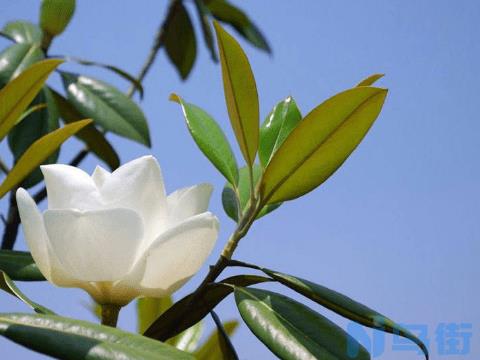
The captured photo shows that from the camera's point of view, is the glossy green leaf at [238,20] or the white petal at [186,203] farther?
the glossy green leaf at [238,20]

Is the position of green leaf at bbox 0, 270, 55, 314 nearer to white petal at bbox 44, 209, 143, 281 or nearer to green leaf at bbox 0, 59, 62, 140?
white petal at bbox 44, 209, 143, 281

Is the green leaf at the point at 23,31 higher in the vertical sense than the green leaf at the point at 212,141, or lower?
higher

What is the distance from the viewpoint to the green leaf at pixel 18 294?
21.9 inches

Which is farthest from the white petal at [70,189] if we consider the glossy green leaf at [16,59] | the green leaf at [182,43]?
the green leaf at [182,43]

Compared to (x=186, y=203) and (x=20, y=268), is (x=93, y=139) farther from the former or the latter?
(x=186, y=203)

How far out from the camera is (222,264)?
58cm

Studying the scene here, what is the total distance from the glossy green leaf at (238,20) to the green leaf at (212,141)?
1716 mm

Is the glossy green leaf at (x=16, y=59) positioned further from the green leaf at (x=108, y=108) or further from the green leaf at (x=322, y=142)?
the green leaf at (x=322, y=142)

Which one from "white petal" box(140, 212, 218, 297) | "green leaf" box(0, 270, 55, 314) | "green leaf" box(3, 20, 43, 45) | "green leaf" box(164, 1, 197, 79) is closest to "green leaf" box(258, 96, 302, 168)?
"white petal" box(140, 212, 218, 297)

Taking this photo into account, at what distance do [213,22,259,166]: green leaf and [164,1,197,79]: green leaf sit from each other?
1.80 m

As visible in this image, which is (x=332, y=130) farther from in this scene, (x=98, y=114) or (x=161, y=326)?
(x=98, y=114)

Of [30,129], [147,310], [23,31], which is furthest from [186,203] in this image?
[23,31]

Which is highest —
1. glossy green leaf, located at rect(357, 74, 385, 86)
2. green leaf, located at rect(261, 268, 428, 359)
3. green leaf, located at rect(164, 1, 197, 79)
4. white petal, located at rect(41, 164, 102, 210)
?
green leaf, located at rect(164, 1, 197, 79)

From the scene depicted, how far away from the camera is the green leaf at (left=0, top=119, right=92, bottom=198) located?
65 centimetres
